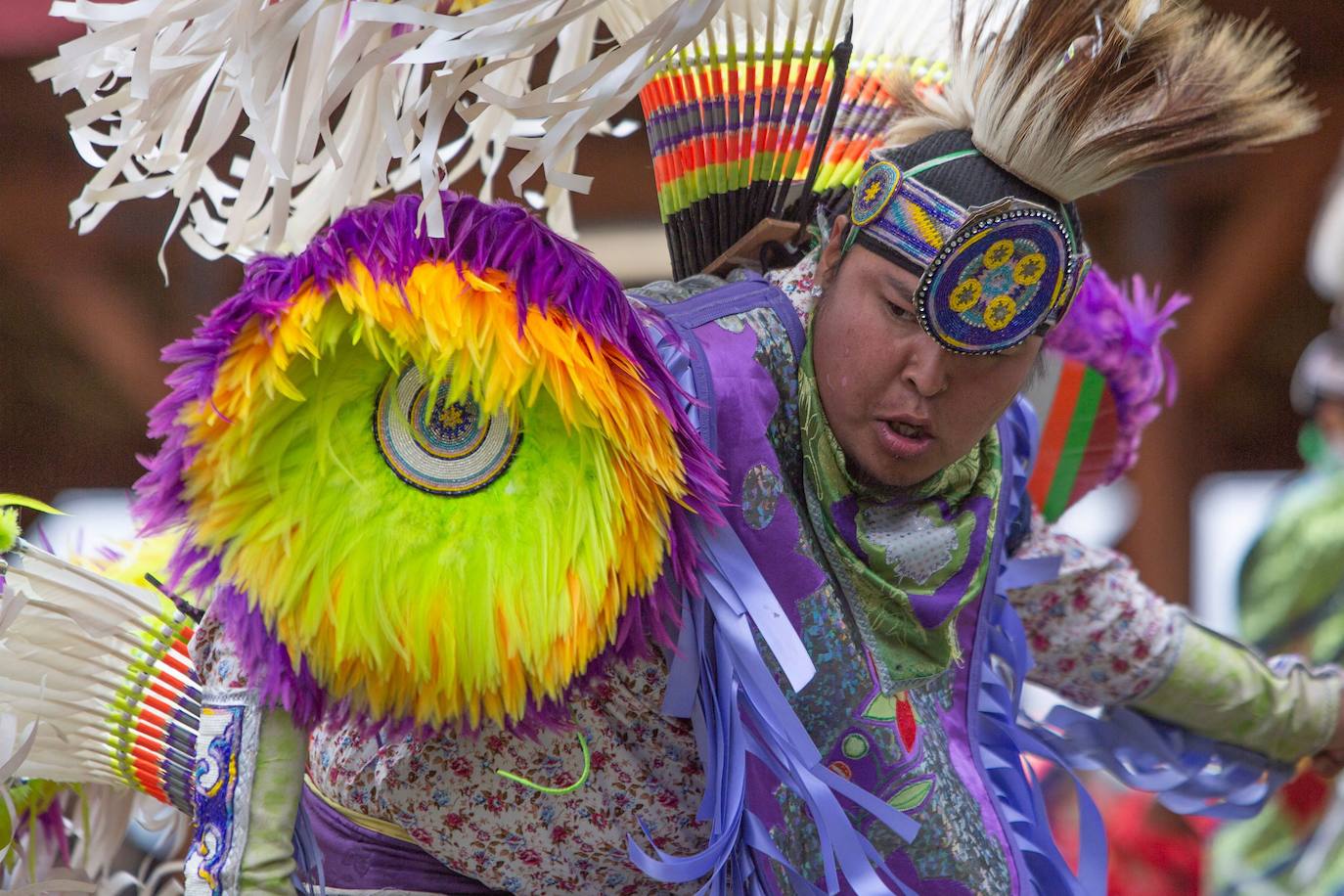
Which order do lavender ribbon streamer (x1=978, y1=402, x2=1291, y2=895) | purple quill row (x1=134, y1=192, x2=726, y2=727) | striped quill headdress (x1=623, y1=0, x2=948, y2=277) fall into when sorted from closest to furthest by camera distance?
purple quill row (x1=134, y1=192, x2=726, y2=727) → striped quill headdress (x1=623, y1=0, x2=948, y2=277) → lavender ribbon streamer (x1=978, y1=402, x2=1291, y2=895)

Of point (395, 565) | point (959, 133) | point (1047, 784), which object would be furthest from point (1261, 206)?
point (395, 565)

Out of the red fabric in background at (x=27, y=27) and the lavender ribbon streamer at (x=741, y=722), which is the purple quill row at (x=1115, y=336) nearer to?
the lavender ribbon streamer at (x=741, y=722)

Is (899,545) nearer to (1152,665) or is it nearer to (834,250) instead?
(834,250)

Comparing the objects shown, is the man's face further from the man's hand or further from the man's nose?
the man's hand

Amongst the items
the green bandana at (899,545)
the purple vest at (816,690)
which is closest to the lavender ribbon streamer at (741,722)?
the purple vest at (816,690)

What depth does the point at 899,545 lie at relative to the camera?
5.32ft

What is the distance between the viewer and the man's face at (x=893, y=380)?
5.08 feet

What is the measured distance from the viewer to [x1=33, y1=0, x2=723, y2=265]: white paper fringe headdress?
1.39 m

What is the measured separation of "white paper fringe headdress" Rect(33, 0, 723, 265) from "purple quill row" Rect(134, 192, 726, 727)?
41 mm

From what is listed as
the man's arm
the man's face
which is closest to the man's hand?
the man's arm

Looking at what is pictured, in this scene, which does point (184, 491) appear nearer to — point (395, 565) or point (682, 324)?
point (395, 565)

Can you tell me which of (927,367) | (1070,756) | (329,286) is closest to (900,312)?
(927,367)

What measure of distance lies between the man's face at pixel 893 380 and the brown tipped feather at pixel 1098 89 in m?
0.17

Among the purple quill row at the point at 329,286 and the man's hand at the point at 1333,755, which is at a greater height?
the purple quill row at the point at 329,286
